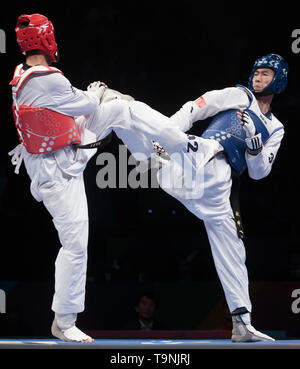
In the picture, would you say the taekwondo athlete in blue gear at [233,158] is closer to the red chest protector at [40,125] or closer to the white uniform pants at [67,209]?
the white uniform pants at [67,209]

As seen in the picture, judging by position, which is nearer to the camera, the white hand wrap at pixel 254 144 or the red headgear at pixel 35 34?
the red headgear at pixel 35 34

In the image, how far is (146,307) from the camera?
246 inches

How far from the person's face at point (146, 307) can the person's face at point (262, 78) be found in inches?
86.1

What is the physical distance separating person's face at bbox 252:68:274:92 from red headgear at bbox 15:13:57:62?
62.3 inches

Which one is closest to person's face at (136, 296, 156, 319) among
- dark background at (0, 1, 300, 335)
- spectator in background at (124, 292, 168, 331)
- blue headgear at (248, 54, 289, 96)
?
spectator in background at (124, 292, 168, 331)

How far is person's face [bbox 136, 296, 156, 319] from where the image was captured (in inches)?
246

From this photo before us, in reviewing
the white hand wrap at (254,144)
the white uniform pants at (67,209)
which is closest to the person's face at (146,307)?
the white uniform pants at (67,209)

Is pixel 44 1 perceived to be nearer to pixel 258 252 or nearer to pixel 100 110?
pixel 100 110

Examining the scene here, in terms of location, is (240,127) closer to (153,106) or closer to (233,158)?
(233,158)

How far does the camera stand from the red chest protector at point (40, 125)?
4.47 m

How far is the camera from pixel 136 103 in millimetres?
4902

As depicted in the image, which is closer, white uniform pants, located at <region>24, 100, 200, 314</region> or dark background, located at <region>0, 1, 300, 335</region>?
white uniform pants, located at <region>24, 100, 200, 314</region>

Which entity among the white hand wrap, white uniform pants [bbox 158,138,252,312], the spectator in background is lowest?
the spectator in background

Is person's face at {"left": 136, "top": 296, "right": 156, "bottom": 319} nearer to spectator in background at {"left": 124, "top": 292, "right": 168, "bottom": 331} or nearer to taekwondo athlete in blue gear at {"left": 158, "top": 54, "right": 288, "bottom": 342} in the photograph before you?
spectator in background at {"left": 124, "top": 292, "right": 168, "bottom": 331}
